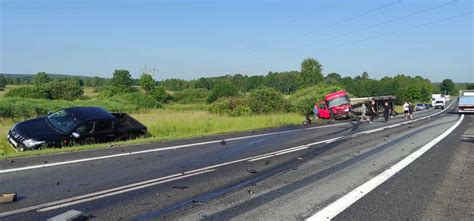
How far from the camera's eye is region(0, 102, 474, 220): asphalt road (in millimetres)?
5488

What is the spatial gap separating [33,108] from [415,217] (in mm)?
43194

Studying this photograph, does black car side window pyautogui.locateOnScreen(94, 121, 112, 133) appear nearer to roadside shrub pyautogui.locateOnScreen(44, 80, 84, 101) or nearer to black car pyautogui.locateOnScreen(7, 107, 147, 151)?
black car pyautogui.locateOnScreen(7, 107, 147, 151)

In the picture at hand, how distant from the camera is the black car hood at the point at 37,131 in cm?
1250

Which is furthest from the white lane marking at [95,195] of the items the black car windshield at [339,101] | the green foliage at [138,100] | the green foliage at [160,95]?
the green foliage at [160,95]

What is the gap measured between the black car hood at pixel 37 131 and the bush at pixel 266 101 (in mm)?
33801

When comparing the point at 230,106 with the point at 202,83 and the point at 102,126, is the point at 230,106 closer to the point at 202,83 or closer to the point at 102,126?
the point at 102,126

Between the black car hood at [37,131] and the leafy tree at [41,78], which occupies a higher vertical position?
the leafy tree at [41,78]

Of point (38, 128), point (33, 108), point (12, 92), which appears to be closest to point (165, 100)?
point (12, 92)

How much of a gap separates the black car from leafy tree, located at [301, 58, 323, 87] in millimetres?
80075

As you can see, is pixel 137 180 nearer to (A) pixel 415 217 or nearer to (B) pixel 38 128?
(A) pixel 415 217

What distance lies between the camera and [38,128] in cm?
1329

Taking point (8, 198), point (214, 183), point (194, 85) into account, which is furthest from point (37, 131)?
point (194, 85)

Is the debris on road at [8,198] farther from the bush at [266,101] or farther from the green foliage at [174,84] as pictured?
the green foliage at [174,84]

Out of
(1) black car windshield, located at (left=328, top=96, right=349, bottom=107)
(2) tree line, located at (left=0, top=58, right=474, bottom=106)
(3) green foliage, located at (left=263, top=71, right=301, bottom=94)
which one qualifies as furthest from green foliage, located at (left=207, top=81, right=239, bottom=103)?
(3) green foliage, located at (left=263, top=71, right=301, bottom=94)
